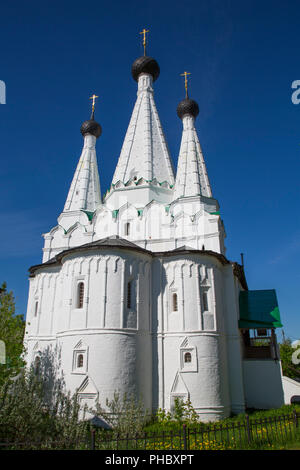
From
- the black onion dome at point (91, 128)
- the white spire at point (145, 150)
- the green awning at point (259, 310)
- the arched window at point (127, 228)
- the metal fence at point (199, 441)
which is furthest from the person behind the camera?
the black onion dome at point (91, 128)

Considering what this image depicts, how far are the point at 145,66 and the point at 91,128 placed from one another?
573cm

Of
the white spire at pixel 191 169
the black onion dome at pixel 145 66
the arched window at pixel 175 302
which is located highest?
the black onion dome at pixel 145 66

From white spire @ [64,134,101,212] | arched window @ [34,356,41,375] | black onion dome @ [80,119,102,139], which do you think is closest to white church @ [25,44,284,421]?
arched window @ [34,356,41,375]

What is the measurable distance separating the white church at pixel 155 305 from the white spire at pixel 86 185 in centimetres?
95

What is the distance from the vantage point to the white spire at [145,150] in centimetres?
1925

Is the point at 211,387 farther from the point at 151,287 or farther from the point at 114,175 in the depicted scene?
the point at 114,175

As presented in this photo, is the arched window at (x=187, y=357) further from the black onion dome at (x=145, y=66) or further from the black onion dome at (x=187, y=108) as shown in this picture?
the black onion dome at (x=145, y=66)

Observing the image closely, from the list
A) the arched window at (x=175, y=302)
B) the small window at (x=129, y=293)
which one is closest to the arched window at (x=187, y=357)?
the arched window at (x=175, y=302)

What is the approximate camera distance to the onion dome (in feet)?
77.8

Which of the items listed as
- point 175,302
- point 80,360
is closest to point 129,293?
point 175,302

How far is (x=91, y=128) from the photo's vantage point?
77.8 feet

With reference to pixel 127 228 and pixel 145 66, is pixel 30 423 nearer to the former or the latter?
pixel 127 228

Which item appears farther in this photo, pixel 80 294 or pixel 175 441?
pixel 80 294
